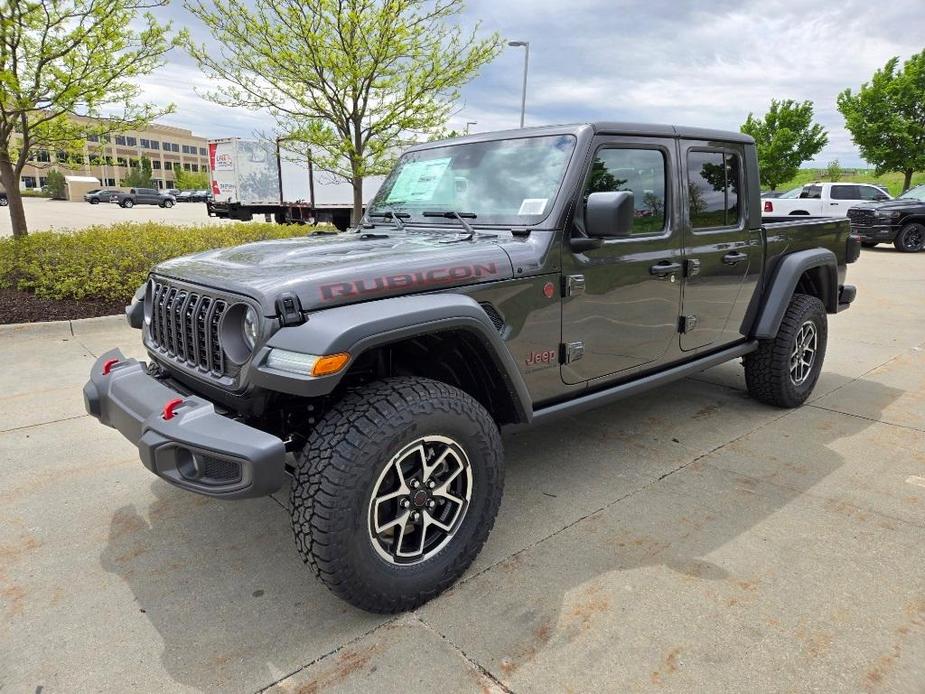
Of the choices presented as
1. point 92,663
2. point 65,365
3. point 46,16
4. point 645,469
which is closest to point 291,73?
point 46,16

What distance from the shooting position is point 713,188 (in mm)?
3814

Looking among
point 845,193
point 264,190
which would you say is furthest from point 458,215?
point 845,193

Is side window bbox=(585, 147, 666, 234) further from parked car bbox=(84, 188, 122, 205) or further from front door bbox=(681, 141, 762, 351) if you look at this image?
parked car bbox=(84, 188, 122, 205)

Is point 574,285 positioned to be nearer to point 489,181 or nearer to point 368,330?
point 489,181

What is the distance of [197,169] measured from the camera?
114000 millimetres

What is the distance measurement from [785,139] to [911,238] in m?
17.0

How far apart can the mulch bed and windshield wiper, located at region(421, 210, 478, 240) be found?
4797 millimetres

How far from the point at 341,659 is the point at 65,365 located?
4.39 metres

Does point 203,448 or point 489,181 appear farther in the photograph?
point 489,181

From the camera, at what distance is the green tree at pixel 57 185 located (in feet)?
212

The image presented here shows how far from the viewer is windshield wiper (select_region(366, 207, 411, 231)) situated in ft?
11.4

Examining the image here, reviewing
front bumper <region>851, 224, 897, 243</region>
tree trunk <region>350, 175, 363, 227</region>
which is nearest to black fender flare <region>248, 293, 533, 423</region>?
tree trunk <region>350, 175, 363, 227</region>

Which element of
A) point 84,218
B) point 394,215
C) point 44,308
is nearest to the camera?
point 394,215

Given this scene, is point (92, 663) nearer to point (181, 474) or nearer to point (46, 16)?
point (181, 474)
